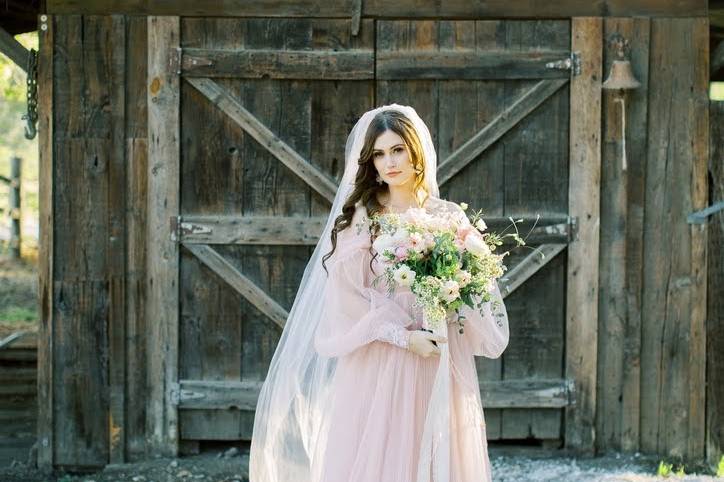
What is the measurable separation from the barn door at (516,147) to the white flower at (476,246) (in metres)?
2.53

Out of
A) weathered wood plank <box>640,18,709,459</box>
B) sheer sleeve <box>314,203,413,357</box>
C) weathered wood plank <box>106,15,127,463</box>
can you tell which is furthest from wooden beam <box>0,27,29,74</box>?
weathered wood plank <box>640,18,709,459</box>

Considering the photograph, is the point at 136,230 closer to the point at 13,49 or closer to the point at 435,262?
the point at 13,49

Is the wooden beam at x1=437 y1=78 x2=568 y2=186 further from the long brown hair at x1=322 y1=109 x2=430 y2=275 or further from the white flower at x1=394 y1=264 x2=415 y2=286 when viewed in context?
the white flower at x1=394 y1=264 x2=415 y2=286

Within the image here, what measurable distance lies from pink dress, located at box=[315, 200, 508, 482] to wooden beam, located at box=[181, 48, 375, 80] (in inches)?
92.7

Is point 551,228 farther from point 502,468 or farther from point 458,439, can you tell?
point 458,439

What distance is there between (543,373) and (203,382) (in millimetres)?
1989

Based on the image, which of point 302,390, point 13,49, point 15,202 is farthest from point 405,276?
point 15,202

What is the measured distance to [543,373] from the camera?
6742 mm

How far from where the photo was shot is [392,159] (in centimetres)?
425

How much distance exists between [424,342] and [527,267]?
268cm

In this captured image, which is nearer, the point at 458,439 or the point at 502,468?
the point at 458,439

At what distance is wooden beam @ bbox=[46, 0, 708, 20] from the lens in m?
6.51

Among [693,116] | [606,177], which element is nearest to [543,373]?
[606,177]

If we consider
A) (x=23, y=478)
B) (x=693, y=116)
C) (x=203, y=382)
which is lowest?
(x=23, y=478)
